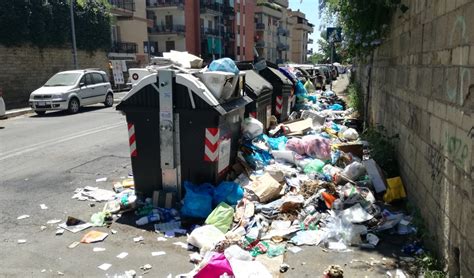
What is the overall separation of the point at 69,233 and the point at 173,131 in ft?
5.67

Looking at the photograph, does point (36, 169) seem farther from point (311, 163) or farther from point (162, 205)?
point (311, 163)

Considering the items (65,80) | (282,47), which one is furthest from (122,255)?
(282,47)

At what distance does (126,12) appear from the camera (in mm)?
36375

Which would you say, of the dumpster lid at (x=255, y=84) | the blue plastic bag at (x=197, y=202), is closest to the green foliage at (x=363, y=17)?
the dumpster lid at (x=255, y=84)

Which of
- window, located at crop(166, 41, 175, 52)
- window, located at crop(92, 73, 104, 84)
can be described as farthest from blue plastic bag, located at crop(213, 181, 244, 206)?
window, located at crop(166, 41, 175, 52)

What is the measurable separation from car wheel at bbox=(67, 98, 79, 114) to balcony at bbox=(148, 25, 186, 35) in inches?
1403

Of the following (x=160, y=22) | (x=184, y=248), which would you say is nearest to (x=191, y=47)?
(x=160, y=22)

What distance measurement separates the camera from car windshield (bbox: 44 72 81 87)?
640 inches

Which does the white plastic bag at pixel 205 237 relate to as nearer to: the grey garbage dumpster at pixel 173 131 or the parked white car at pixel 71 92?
the grey garbage dumpster at pixel 173 131

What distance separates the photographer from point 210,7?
2122 inches

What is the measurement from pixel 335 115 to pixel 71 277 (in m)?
10.5

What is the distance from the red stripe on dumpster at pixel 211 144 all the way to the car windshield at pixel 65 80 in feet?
41.9

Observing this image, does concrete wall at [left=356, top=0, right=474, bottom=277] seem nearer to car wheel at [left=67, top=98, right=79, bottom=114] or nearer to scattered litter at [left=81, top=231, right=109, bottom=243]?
scattered litter at [left=81, top=231, right=109, bottom=243]

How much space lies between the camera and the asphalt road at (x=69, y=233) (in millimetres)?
3867
